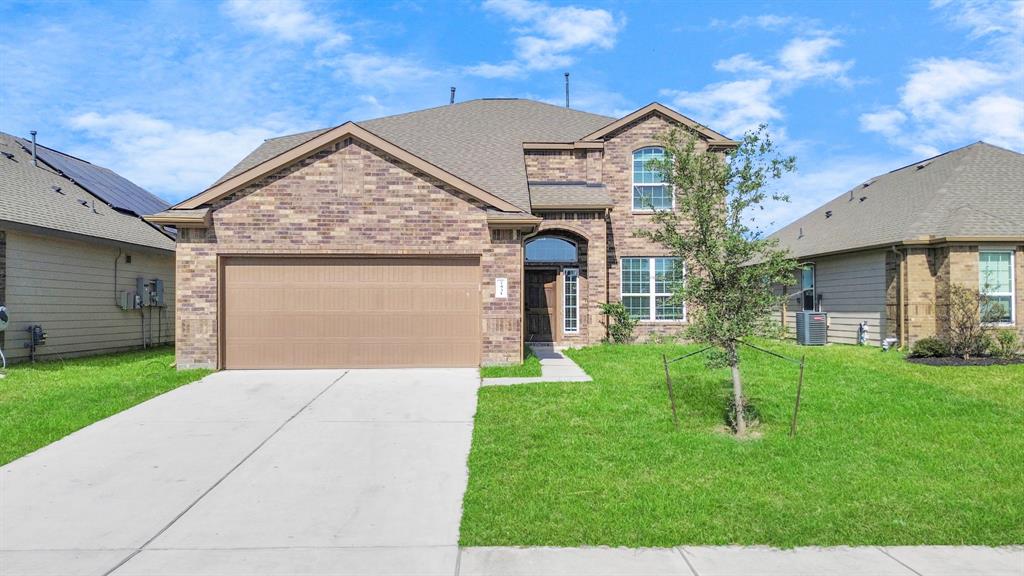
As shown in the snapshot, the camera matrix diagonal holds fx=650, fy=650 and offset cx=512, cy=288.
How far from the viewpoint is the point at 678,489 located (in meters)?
6.13

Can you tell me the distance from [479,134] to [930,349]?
1335cm

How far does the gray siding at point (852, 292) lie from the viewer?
55.4 feet

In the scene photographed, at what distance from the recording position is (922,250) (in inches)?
620

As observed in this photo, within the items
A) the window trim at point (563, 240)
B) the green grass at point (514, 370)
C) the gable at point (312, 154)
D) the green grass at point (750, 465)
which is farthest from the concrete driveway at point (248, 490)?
the window trim at point (563, 240)

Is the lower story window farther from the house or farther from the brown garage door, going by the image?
the brown garage door

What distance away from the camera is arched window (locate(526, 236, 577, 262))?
682 inches

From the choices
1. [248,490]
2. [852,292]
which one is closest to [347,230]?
[248,490]

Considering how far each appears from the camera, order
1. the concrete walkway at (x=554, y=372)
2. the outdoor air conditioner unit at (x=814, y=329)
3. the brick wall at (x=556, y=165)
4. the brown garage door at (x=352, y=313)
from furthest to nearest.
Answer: the brick wall at (x=556, y=165)
the outdoor air conditioner unit at (x=814, y=329)
the brown garage door at (x=352, y=313)
the concrete walkway at (x=554, y=372)

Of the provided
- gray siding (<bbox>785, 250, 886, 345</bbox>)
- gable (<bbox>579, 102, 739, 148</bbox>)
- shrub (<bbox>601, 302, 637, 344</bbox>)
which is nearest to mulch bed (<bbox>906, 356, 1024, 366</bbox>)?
gray siding (<bbox>785, 250, 886, 345</bbox>)

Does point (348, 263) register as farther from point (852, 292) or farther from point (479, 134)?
point (852, 292)

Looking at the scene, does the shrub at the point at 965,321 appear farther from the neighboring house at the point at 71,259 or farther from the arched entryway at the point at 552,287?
the neighboring house at the point at 71,259

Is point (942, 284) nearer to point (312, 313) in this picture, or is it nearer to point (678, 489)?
point (678, 489)

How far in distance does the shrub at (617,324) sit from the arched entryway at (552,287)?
2.57ft

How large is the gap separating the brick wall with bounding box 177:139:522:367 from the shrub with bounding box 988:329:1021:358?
10.7 m
